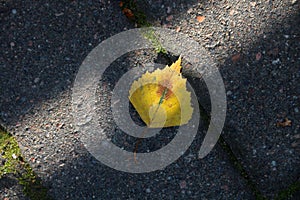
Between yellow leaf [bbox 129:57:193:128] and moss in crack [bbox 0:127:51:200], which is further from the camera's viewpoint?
moss in crack [bbox 0:127:51:200]

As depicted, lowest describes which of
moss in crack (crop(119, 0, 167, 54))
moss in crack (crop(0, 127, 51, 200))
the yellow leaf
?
moss in crack (crop(0, 127, 51, 200))

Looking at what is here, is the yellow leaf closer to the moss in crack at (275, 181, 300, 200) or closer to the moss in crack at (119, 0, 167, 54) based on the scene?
the moss in crack at (119, 0, 167, 54)

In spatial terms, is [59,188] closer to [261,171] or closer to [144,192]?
[144,192]

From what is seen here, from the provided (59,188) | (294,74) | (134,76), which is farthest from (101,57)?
(294,74)

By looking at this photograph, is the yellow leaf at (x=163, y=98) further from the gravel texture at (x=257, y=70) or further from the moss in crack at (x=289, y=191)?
the moss in crack at (x=289, y=191)

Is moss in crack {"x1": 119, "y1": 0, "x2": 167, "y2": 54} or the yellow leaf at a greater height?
moss in crack {"x1": 119, "y1": 0, "x2": 167, "y2": 54}

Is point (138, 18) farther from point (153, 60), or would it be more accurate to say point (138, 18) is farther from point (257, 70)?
point (257, 70)

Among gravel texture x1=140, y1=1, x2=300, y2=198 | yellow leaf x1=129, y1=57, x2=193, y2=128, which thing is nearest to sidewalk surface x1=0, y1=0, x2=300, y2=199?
gravel texture x1=140, y1=1, x2=300, y2=198
